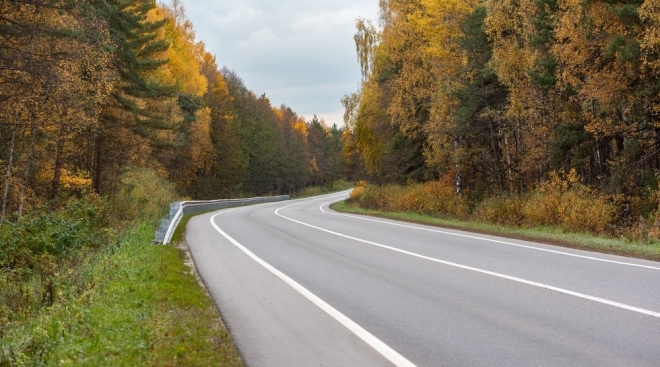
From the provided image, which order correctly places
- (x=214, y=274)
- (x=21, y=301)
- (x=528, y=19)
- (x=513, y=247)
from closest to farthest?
1. (x=21, y=301)
2. (x=214, y=274)
3. (x=513, y=247)
4. (x=528, y=19)

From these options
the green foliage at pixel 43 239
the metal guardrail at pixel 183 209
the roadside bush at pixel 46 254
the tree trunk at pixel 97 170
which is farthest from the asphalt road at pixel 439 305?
the tree trunk at pixel 97 170

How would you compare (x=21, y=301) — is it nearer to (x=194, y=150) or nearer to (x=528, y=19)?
(x=528, y=19)

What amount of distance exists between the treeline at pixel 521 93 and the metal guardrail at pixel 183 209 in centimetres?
1213

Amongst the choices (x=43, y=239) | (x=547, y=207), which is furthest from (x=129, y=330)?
(x=547, y=207)

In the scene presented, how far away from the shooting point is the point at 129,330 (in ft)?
21.2

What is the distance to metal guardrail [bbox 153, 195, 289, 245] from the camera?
1698 centimetres

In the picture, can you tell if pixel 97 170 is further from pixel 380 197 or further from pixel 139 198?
pixel 380 197

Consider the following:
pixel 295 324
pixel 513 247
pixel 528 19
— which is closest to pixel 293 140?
pixel 528 19

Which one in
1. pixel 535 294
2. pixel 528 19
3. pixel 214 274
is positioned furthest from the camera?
pixel 528 19

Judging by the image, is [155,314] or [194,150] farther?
[194,150]

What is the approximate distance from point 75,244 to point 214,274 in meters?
7.58

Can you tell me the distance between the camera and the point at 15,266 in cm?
1519

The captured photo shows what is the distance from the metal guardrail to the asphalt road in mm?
3498

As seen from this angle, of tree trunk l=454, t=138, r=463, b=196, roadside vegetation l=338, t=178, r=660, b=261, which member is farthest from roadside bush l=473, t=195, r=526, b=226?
tree trunk l=454, t=138, r=463, b=196
